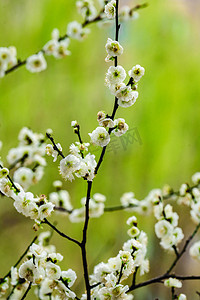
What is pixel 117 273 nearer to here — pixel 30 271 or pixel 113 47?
pixel 30 271

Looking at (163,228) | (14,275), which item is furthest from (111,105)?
(14,275)

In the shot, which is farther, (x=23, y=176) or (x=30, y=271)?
(x=23, y=176)

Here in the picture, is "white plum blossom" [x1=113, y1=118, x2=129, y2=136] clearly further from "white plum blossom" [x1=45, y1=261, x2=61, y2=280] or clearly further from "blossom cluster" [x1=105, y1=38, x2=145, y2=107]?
"white plum blossom" [x1=45, y1=261, x2=61, y2=280]

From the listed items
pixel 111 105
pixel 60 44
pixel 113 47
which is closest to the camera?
pixel 113 47

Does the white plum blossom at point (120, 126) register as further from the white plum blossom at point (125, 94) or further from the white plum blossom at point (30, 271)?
the white plum blossom at point (30, 271)

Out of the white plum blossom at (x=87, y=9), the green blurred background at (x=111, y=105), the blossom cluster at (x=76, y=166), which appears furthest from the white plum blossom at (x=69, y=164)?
the green blurred background at (x=111, y=105)

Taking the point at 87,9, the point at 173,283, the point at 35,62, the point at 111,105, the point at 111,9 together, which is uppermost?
the point at 111,105
